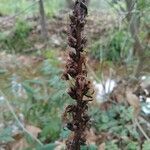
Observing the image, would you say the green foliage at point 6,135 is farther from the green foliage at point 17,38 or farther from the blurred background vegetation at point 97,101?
the green foliage at point 17,38

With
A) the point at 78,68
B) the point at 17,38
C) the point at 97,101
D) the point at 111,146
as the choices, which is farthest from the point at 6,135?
the point at 17,38

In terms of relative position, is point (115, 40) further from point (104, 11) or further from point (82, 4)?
point (82, 4)

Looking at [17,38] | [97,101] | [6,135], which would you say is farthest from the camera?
[17,38]

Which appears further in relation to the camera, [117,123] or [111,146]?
[117,123]

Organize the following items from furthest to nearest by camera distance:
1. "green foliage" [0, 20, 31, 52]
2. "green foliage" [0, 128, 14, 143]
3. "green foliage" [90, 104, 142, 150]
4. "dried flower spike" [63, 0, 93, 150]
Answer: "green foliage" [0, 20, 31, 52] → "green foliage" [90, 104, 142, 150] → "green foliage" [0, 128, 14, 143] → "dried flower spike" [63, 0, 93, 150]

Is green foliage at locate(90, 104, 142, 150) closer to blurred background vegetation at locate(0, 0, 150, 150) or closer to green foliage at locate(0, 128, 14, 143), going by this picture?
blurred background vegetation at locate(0, 0, 150, 150)

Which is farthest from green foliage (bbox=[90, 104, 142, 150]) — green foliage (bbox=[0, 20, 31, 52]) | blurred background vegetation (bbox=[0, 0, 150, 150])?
green foliage (bbox=[0, 20, 31, 52])

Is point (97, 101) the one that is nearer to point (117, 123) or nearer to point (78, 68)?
point (117, 123)

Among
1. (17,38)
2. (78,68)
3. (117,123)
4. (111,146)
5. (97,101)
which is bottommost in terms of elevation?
(78,68)

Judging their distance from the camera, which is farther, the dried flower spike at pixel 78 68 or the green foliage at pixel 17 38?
the green foliage at pixel 17 38

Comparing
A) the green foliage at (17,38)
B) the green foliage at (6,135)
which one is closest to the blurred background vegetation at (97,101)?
the green foliage at (6,135)

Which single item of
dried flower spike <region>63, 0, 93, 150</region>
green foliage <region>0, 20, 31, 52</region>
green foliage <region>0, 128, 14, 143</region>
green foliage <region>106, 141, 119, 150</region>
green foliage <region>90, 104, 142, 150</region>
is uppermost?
green foliage <region>0, 20, 31, 52</region>

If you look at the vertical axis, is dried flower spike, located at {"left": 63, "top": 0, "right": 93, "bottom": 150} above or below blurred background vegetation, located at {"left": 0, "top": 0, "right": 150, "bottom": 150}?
below
